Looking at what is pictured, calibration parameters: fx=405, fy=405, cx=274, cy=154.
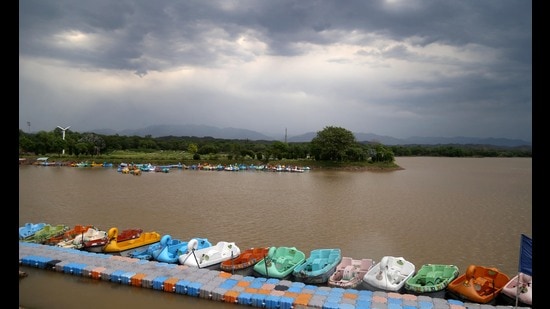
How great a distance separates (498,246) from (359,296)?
23.0ft

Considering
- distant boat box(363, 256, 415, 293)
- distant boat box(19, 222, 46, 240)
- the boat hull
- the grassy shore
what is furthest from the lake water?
the grassy shore

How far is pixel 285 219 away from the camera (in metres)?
15.6

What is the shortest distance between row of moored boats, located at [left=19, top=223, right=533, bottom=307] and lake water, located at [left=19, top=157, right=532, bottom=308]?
4.57ft

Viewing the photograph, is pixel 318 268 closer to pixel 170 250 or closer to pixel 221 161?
pixel 170 250

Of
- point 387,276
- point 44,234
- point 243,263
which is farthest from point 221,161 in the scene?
point 387,276

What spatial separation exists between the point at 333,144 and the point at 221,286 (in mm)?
36432

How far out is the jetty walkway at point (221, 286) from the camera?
7.11 metres

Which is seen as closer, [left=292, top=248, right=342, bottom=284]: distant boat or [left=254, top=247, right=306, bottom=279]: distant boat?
[left=292, top=248, right=342, bottom=284]: distant boat

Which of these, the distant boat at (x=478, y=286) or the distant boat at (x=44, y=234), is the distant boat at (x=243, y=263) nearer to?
the distant boat at (x=478, y=286)

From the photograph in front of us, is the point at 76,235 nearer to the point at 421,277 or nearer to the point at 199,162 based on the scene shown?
the point at 421,277

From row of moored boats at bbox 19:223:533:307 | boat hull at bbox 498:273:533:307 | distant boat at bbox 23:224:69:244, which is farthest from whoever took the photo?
distant boat at bbox 23:224:69:244

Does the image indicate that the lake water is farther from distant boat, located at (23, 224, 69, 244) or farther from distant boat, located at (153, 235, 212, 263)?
distant boat, located at (153, 235, 212, 263)

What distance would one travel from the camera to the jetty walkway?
711 cm

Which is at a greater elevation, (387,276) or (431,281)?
(387,276)
